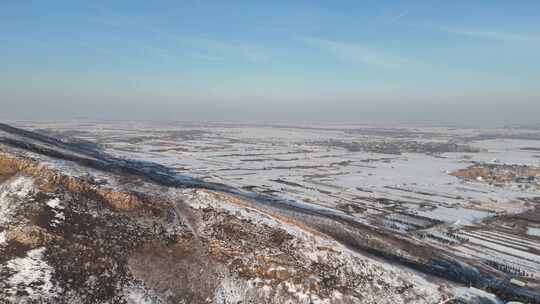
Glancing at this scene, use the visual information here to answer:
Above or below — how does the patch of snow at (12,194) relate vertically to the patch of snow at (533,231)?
above

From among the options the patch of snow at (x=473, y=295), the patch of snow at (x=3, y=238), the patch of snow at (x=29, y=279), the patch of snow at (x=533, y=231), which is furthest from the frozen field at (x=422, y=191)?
the patch of snow at (x=3, y=238)

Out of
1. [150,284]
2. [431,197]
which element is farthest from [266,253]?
[431,197]

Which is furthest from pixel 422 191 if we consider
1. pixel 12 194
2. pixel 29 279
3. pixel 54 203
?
pixel 29 279

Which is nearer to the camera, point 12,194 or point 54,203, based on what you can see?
point 54,203

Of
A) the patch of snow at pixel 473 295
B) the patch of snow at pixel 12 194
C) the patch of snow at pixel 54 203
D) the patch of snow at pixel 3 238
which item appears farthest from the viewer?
the patch of snow at pixel 54 203

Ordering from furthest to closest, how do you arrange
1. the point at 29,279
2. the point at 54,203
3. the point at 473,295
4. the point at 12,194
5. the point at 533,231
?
the point at 533,231 < the point at 12,194 < the point at 54,203 < the point at 473,295 < the point at 29,279

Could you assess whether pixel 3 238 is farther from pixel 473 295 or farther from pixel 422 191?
pixel 422 191

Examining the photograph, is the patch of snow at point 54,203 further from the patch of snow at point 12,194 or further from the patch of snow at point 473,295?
the patch of snow at point 473,295

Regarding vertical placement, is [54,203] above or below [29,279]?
above

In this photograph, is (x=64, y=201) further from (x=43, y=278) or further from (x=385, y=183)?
(x=385, y=183)

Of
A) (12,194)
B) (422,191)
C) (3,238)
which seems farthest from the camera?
(422,191)

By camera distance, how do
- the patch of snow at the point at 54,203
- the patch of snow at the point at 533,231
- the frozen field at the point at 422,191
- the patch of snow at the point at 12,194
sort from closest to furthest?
1. the patch of snow at the point at 12,194
2. the patch of snow at the point at 54,203
3. the frozen field at the point at 422,191
4. the patch of snow at the point at 533,231

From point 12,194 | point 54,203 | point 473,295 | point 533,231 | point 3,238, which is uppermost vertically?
point 12,194
